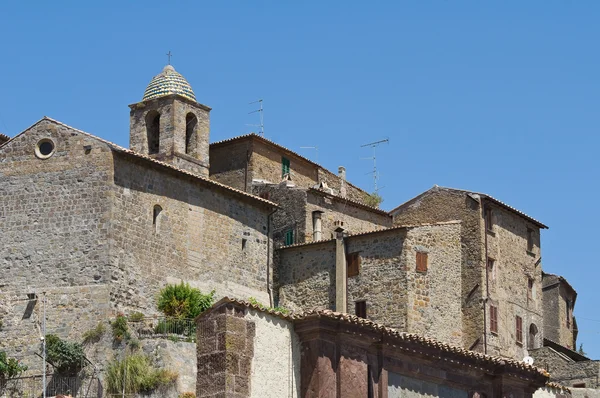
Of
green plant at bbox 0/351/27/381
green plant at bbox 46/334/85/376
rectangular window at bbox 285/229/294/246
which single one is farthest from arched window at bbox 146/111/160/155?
green plant at bbox 0/351/27/381

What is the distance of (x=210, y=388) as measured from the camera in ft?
113

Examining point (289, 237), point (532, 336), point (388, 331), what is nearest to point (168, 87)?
point (289, 237)

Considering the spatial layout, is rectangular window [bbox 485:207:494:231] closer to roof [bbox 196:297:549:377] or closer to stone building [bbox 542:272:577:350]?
stone building [bbox 542:272:577:350]

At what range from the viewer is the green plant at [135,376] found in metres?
43.7

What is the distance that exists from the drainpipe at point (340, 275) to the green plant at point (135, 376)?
1239 cm

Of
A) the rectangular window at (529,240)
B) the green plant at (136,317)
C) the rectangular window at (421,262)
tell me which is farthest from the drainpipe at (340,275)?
the rectangular window at (529,240)

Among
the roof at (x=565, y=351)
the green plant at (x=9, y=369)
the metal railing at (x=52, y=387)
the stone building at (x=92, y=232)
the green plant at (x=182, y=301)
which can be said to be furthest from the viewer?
the roof at (x=565, y=351)

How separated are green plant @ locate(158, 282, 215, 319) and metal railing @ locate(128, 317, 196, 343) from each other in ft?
4.82

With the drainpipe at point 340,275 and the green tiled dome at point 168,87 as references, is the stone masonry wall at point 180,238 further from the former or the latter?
the green tiled dome at point 168,87

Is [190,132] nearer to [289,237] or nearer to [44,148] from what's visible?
[289,237]

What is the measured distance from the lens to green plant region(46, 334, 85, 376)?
46188 millimetres

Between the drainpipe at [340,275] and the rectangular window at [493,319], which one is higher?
the drainpipe at [340,275]

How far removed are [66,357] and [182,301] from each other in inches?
192

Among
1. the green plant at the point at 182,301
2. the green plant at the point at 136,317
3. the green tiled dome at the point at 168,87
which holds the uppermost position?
the green tiled dome at the point at 168,87
